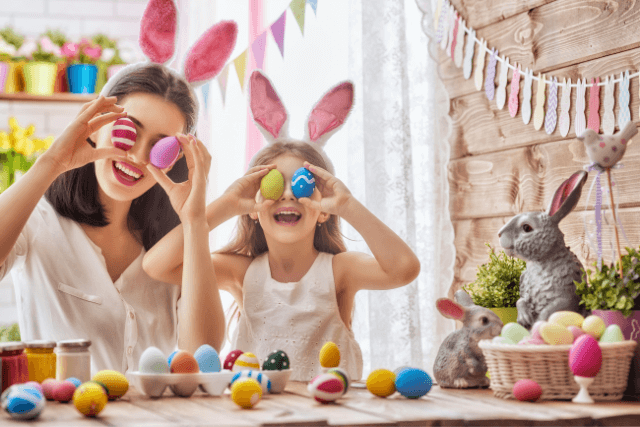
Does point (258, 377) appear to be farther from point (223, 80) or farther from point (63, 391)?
point (223, 80)

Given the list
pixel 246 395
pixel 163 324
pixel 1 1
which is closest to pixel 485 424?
pixel 246 395

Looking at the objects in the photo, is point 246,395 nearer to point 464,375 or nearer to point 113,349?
point 464,375

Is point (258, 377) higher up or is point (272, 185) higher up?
point (272, 185)

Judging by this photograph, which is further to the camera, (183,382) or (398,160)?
(398,160)

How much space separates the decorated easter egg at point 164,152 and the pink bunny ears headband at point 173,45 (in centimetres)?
20

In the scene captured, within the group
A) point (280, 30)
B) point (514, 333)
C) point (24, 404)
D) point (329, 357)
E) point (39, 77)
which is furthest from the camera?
point (39, 77)

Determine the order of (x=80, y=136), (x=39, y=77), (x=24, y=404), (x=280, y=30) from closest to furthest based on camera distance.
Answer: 1. (x=24, y=404)
2. (x=80, y=136)
3. (x=280, y=30)
4. (x=39, y=77)

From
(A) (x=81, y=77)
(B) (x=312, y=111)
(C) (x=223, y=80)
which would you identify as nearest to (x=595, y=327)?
(B) (x=312, y=111)

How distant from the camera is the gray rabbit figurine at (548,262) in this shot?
100cm

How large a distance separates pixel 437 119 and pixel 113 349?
120 cm

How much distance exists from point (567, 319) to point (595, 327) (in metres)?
0.04

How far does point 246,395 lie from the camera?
2.62 feet

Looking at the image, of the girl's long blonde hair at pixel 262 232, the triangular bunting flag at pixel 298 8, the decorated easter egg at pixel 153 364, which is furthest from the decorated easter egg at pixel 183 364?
the triangular bunting flag at pixel 298 8

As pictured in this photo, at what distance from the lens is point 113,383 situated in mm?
868
